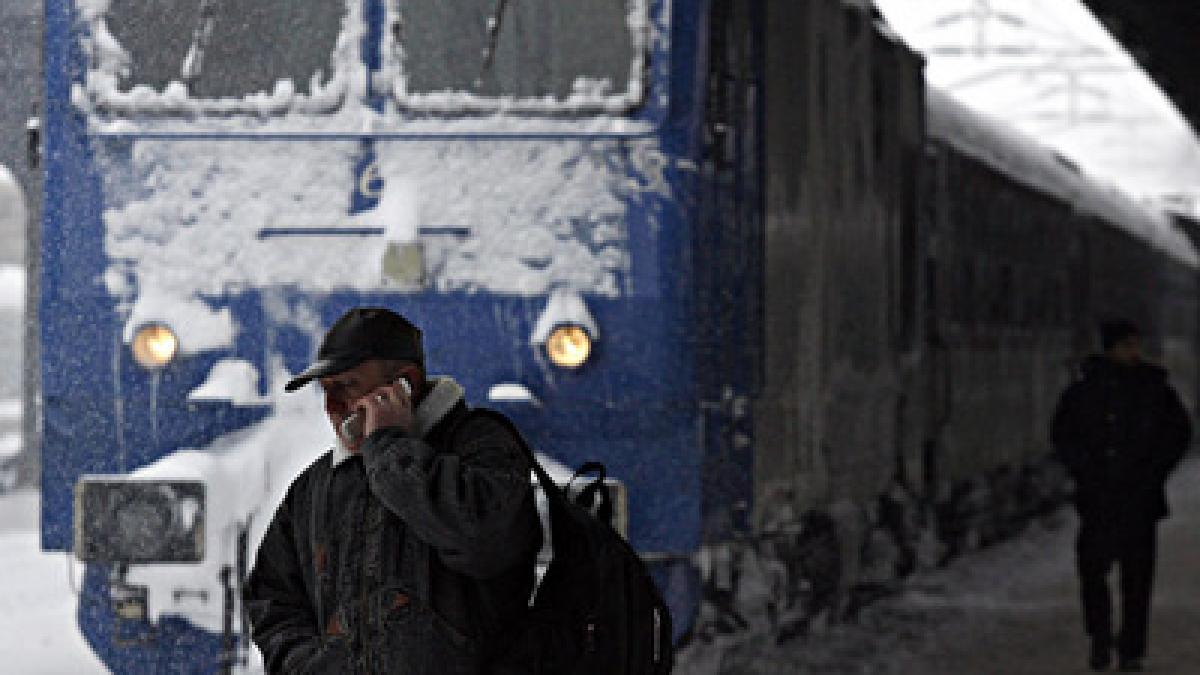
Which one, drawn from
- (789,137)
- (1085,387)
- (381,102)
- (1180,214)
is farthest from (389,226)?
(1180,214)

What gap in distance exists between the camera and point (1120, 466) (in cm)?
948

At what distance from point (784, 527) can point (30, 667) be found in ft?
10.9

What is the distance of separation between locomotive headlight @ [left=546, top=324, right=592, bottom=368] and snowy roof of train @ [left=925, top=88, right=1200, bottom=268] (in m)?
5.75

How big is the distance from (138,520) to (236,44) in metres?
1.55

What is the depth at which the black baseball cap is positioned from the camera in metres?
3.66

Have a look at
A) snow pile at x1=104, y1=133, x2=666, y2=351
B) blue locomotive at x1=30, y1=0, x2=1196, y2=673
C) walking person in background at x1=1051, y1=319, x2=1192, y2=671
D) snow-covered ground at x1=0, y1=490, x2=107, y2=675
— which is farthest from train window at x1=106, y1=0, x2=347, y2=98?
walking person in background at x1=1051, y1=319, x2=1192, y2=671

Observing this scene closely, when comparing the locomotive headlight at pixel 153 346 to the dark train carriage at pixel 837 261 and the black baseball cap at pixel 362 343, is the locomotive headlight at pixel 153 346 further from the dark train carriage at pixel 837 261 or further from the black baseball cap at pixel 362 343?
the black baseball cap at pixel 362 343

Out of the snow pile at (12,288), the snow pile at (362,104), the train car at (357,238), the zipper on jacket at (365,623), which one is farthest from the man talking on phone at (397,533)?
the snow pile at (12,288)

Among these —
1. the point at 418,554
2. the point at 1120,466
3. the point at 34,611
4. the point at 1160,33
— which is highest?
the point at 1160,33

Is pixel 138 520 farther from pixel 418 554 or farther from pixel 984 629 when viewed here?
pixel 984 629

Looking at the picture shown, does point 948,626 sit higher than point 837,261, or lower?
lower

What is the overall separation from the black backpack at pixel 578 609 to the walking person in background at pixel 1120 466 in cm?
613

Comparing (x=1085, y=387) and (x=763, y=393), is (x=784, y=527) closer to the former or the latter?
(x=763, y=393)

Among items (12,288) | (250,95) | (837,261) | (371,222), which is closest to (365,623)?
(371,222)
